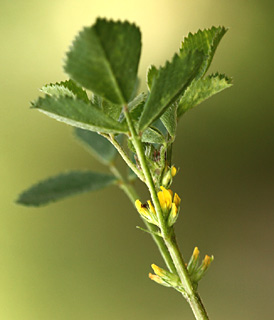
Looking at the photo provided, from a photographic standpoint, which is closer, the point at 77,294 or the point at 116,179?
the point at 116,179

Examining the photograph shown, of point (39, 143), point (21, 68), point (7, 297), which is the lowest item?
point (7, 297)

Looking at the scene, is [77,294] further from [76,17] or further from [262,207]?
[76,17]

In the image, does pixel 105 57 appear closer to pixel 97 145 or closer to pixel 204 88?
pixel 204 88

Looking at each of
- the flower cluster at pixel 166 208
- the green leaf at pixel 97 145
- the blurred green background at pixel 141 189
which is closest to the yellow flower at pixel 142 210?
the flower cluster at pixel 166 208

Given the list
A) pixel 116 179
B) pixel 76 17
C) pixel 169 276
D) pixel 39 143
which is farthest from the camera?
pixel 76 17

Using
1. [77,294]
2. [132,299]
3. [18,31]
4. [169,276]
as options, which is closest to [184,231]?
[132,299]

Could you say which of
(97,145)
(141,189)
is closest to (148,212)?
(97,145)

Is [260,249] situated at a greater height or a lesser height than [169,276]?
greater
